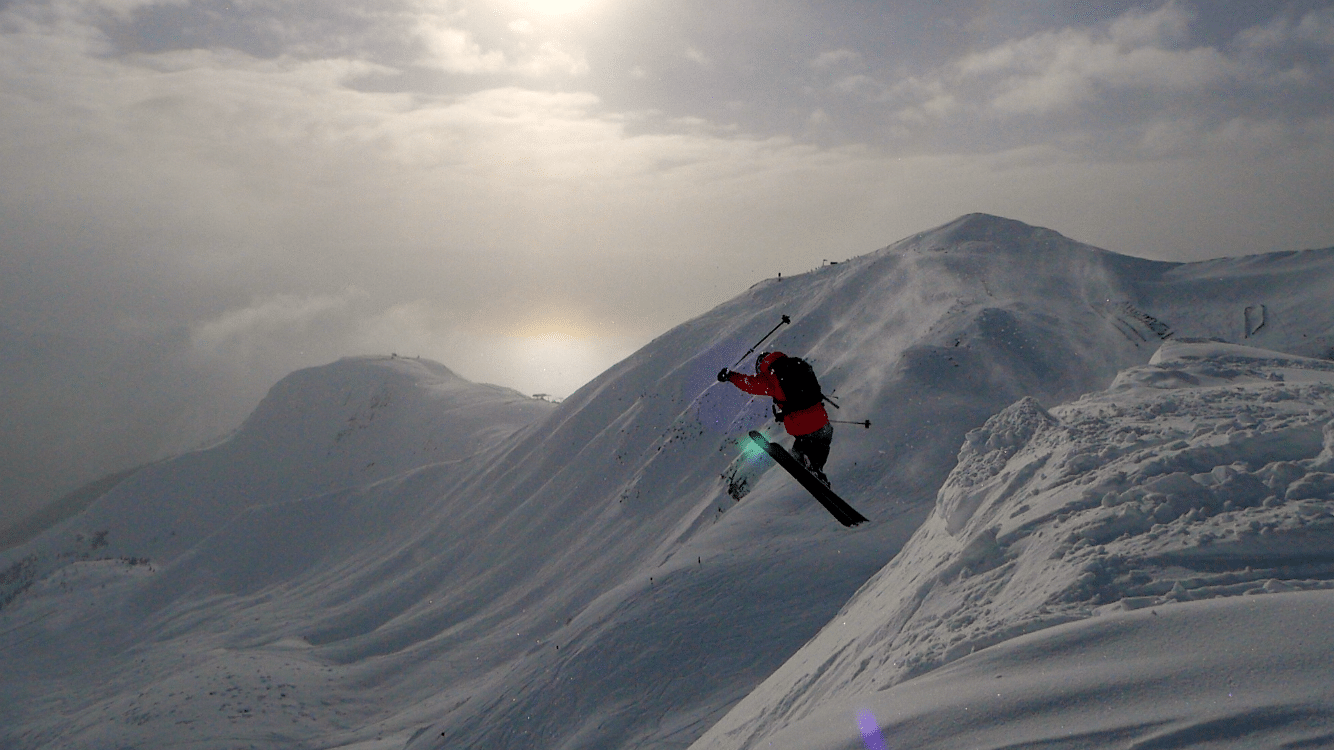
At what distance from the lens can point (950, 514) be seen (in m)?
9.16

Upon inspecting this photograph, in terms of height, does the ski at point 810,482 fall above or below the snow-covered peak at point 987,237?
below

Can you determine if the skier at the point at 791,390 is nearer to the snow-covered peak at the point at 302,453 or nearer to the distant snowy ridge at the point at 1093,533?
the distant snowy ridge at the point at 1093,533

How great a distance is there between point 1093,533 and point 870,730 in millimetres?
2867

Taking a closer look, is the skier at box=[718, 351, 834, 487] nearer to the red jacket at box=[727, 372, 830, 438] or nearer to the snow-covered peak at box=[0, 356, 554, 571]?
the red jacket at box=[727, 372, 830, 438]

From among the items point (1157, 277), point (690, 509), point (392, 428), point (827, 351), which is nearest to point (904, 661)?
point (690, 509)

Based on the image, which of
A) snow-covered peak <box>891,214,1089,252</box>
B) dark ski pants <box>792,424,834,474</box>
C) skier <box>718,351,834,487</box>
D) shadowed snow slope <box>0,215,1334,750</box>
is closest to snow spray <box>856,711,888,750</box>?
shadowed snow slope <box>0,215,1334,750</box>

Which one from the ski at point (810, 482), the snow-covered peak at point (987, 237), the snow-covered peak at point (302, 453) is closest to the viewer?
the ski at point (810, 482)

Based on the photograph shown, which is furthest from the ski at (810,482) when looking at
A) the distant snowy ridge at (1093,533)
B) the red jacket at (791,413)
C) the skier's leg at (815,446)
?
the distant snowy ridge at (1093,533)

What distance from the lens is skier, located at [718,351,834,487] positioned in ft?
34.4

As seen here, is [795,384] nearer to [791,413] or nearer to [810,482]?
[791,413]

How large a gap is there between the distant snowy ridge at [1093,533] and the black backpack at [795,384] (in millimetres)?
2298

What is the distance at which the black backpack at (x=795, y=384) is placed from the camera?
10492 mm

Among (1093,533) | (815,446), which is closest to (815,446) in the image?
(815,446)

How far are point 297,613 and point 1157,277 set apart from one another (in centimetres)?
4470
